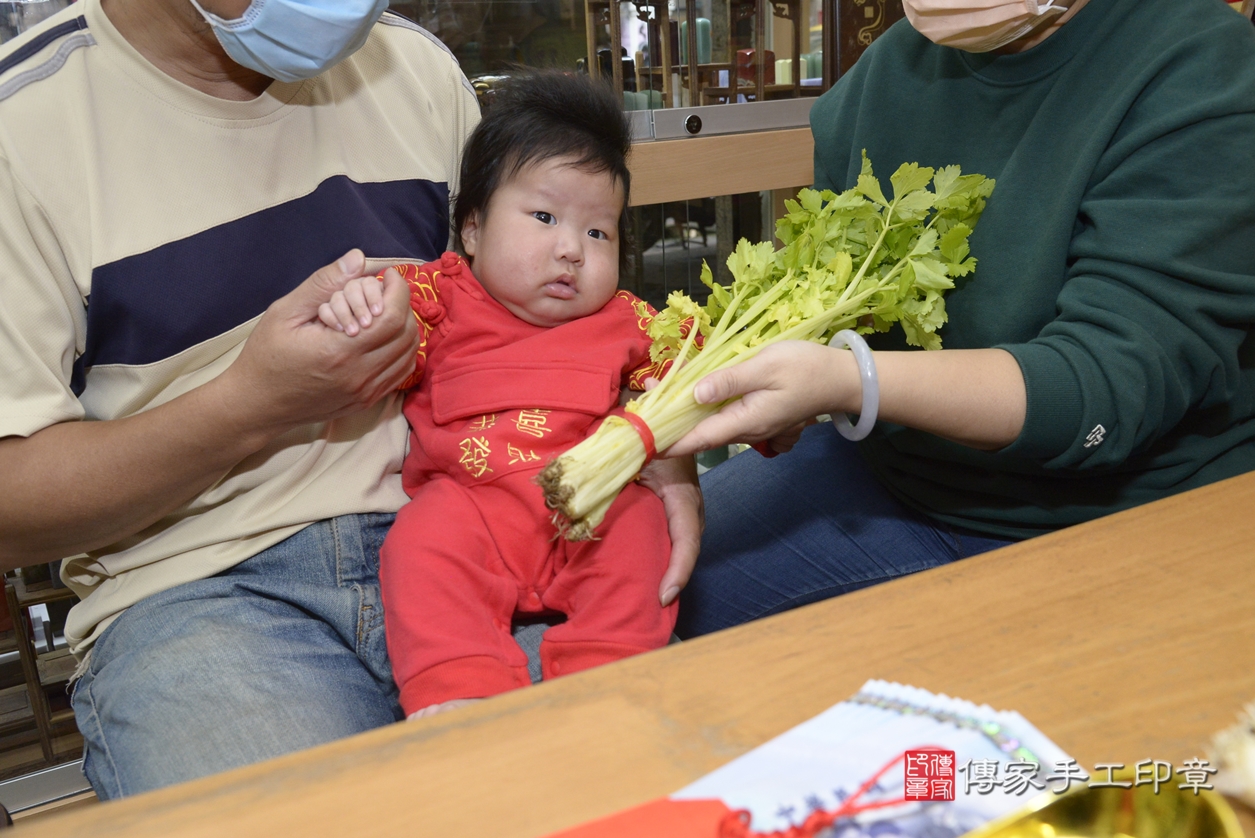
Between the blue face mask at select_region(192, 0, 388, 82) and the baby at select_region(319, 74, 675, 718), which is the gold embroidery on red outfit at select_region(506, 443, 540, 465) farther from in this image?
the blue face mask at select_region(192, 0, 388, 82)

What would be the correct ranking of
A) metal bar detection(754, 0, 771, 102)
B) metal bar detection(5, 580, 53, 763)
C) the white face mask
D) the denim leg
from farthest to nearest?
metal bar detection(754, 0, 771, 102) → metal bar detection(5, 580, 53, 763) → the white face mask → the denim leg

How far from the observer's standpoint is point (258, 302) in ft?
4.80

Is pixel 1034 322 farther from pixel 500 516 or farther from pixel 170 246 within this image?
pixel 170 246

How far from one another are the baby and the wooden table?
0.48 m

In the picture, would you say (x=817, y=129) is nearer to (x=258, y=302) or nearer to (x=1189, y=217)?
(x=1189, y=217)

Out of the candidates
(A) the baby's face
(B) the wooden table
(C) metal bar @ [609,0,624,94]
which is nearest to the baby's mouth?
(A) the baby's face

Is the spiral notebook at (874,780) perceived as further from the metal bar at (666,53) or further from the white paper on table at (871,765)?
the metal bar at (666,53)

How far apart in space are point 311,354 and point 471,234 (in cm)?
57

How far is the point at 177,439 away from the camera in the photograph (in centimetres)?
127

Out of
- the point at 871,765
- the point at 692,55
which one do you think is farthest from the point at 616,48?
the point at 871,765

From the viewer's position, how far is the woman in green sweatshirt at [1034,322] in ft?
4.25

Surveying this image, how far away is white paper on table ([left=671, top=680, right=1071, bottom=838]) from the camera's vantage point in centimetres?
70

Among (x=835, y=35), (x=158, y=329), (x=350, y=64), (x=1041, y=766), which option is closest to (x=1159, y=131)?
(x=1041, y=766)

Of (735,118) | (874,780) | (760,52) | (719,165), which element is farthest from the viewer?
(760,52)
